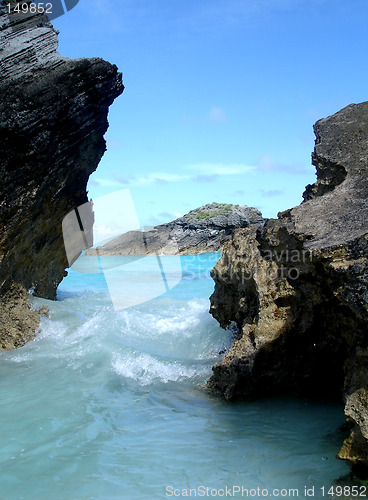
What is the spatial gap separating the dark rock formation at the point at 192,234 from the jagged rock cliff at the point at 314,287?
113 ft

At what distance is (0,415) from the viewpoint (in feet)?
15.8

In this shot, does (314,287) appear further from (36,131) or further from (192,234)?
(192,234)

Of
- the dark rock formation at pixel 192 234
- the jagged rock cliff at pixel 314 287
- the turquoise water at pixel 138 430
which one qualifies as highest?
the dark rock formation at pixel 192 234

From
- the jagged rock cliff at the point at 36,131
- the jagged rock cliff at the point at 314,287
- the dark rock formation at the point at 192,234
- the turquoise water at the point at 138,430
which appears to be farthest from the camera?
the dark rock formation at the point at 192,234

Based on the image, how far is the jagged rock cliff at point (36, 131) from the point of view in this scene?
7035 mm

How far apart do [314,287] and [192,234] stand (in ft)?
123

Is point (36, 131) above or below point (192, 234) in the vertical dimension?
above

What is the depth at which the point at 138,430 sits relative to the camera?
179 inches

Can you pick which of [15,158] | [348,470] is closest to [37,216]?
[15,158]

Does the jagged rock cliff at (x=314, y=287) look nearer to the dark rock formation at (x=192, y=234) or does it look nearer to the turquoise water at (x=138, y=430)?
the turquoise water at (x=138, y=430)

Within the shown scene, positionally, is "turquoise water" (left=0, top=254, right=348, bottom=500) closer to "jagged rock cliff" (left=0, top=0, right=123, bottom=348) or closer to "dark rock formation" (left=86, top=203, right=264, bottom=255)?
"jagged rock cliff" (left=0, top=0, right=123, bottom=348)

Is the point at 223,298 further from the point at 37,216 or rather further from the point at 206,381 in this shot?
the point at 37,216

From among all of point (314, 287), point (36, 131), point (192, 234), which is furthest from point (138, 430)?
point (192, 234)

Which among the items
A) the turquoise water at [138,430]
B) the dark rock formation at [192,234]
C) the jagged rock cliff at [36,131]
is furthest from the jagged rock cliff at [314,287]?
the dark rock formation at [192,234]
